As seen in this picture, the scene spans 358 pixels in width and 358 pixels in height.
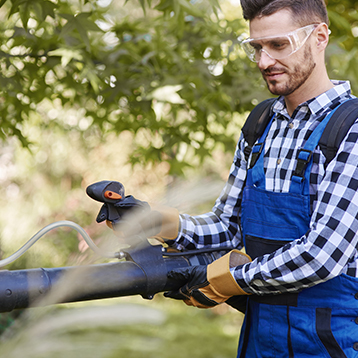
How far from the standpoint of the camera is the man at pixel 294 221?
3.36 feet

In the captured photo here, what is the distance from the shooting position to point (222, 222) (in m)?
1.43

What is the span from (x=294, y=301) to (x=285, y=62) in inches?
25.4

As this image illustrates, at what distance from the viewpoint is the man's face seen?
3.83 ft

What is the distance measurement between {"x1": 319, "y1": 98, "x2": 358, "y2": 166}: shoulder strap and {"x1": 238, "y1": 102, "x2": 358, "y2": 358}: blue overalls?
0.03 m

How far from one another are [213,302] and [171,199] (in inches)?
32.3

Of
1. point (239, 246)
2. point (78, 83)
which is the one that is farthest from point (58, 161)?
point (239, 246)

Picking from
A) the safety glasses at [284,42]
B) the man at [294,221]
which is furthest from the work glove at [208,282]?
the safety glasses at [284,42]

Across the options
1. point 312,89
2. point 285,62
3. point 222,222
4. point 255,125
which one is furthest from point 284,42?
point 222,222

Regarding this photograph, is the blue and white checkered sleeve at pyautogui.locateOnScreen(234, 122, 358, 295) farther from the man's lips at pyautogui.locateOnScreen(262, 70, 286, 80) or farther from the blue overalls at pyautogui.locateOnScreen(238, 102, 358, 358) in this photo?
the man's lips at pyautogui.locateOnScreen(262, 70, 286, 80)

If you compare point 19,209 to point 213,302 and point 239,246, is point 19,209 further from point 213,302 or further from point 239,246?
point 239,246

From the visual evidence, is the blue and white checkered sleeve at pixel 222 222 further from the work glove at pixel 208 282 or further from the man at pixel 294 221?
the work glove at pixel 208 282

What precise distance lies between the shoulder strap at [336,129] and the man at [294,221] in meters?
0.02

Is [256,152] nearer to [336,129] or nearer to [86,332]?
[336,129]

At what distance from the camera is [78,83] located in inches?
83.7
